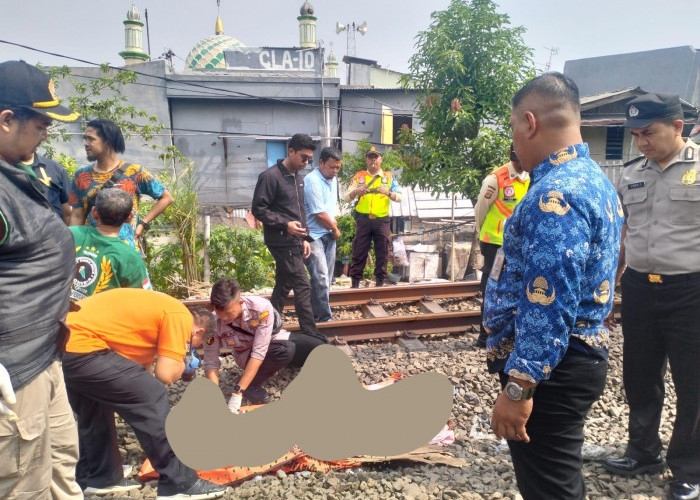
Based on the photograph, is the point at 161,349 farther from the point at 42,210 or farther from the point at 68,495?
the point at 42,210

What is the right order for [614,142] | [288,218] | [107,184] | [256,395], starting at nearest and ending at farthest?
[256,395] < [107,184] < [288,218] < [614,142]

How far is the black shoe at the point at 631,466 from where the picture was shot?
3141 mm

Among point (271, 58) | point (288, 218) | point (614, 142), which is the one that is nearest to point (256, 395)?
point (288, 218)

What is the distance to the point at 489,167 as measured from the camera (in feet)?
32.0

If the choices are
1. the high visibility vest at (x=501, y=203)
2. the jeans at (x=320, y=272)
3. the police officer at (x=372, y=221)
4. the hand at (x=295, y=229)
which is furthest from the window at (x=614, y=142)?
the hand at (x=295, y=229)

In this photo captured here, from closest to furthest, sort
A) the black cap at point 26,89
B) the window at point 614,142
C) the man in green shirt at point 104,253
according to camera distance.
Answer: the black cap at point 26,89, the man in green shirt at point 104,253, the window at point 614,142

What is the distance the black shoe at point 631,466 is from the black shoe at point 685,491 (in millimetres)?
228

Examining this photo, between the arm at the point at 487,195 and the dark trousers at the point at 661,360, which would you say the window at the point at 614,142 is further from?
the dark trousers at the point at 661,360

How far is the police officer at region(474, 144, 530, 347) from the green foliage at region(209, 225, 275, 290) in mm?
3607

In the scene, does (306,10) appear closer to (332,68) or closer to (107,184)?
(332,68)

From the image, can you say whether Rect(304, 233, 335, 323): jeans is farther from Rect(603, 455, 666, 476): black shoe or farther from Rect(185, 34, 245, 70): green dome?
Rect(185, 34, 245, 70): green dome

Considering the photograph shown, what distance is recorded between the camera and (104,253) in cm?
313

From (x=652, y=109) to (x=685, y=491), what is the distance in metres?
2.15

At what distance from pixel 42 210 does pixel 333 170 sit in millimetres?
3871
